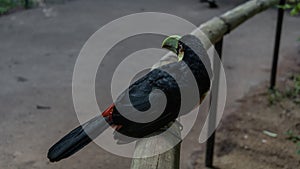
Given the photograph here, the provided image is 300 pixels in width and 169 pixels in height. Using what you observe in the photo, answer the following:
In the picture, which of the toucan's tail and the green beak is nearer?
the toucan's tail

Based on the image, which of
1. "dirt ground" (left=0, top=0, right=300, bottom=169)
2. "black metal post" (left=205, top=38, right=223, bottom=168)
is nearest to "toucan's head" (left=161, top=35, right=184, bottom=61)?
"black metal post" (left=205, top=38, right=223, bottom=168)

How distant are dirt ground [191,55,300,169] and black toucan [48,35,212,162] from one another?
1486mm

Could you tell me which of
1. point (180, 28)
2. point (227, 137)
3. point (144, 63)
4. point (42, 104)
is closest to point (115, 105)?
point (227, 137)

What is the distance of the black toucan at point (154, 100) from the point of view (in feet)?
5.52

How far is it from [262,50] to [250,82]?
1.33 metres

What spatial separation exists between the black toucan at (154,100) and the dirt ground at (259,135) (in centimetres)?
149

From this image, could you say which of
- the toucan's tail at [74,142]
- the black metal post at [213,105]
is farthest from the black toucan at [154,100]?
the black metal post at [213,105]

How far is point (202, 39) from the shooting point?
9.04ft

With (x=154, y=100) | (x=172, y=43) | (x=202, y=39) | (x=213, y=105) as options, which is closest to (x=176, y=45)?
(x=172, y=43)

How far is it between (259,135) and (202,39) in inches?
49.3

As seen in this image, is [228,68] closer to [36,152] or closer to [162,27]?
[162,27]

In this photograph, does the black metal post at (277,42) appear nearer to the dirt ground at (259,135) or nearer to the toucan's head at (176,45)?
the dirt ground at (259,135)

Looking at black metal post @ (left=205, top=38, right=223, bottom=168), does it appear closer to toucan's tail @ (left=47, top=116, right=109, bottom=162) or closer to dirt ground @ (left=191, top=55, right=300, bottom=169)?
dirt ground @ (left=191, top=55, right=300, bottom=169)

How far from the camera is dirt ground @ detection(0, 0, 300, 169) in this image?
10.7 feet
